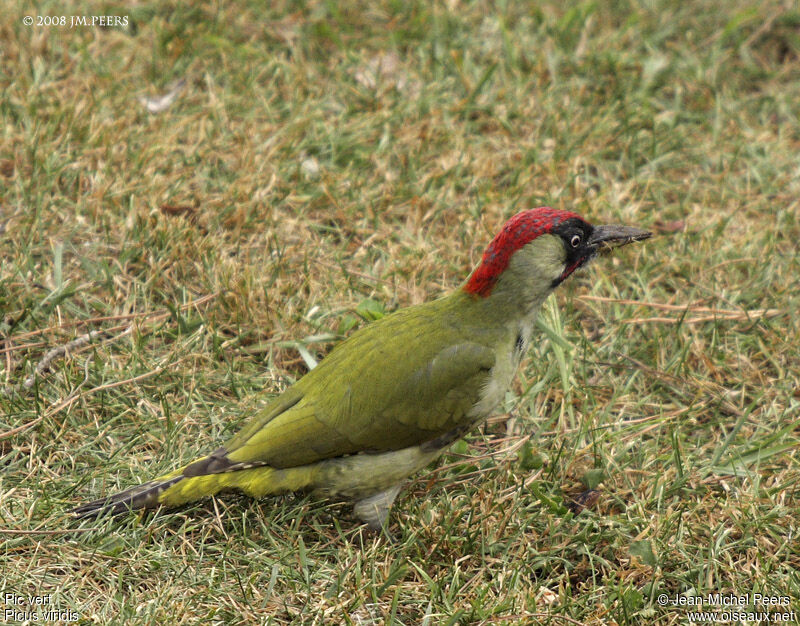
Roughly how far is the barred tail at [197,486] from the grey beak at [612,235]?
128 centimetres

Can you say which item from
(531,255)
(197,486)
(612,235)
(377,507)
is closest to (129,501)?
(197,486)

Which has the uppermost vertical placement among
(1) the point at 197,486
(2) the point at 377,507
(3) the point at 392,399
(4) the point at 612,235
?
(4) the point at 612,235

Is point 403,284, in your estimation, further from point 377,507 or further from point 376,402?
point 377,507

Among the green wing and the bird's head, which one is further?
the bird's head

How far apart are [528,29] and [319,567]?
3.68 metres

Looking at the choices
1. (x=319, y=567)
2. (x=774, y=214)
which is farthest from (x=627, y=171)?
(x=319, y=567)

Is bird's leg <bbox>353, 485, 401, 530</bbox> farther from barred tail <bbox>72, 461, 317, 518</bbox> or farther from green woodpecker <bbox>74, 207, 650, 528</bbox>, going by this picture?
barred tail <bbox>72, 461, 317, 518</bbox>

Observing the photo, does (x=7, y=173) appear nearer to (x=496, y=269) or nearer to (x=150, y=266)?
(x=150, y=266)

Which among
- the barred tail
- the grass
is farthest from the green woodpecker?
the grass

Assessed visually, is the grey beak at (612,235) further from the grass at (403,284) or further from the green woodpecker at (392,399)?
the grass at (403,284)

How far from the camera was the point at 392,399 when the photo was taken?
128 inches

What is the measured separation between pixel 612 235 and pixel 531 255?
14.5 inches

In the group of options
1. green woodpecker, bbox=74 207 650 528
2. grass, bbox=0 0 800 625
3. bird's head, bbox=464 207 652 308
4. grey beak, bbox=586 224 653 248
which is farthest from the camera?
grey beak, bbox=586 224 653 248

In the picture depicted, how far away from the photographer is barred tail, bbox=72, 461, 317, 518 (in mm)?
3143
